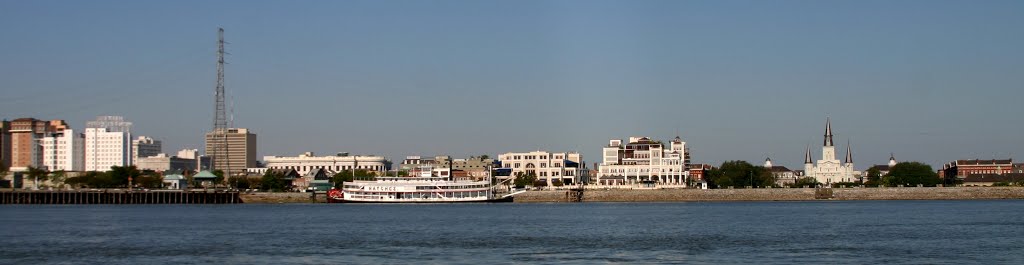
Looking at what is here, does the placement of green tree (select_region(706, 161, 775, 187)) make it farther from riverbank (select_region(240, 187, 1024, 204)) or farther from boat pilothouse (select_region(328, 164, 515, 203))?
boat pilothouse (select_region(328, 164, 515, 203))

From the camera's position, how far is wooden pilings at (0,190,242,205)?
158250 millimetres

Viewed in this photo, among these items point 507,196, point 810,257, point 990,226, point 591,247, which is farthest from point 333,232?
point 507,196

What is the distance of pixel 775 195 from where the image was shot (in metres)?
152

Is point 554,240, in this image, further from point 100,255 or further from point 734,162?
point 734,162

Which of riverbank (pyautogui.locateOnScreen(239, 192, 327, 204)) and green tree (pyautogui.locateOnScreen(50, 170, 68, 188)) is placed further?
green tree (pyautogui.locateOnScreen(50, 170, 68, 188))

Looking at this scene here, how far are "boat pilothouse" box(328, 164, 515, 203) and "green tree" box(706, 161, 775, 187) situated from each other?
5081cm

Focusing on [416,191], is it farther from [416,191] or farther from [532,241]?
[532,241]

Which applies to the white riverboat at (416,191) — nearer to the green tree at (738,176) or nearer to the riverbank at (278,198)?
the riverbank at (278,198)

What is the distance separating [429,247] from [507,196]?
95803 mm

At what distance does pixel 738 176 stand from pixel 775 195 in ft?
118

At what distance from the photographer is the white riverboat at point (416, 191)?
14325 centimetres

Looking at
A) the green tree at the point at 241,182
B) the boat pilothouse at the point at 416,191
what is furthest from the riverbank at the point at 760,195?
the green tree at the point at 241,182

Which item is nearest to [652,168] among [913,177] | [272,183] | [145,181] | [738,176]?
[738,176]

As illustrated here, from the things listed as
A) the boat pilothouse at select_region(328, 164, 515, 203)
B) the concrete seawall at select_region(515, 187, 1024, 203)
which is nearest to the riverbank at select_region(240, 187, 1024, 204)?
the concrete seawall at select_region(515, 187, 1024, 203)
